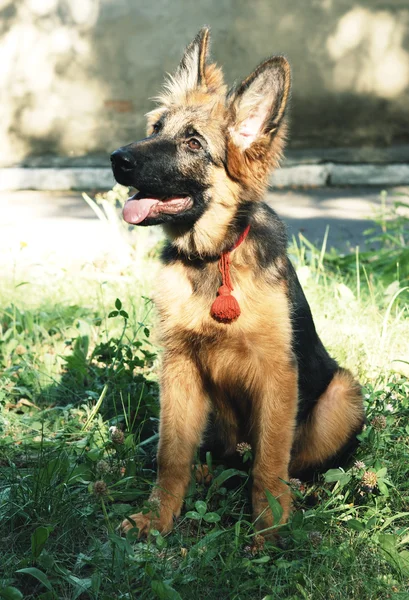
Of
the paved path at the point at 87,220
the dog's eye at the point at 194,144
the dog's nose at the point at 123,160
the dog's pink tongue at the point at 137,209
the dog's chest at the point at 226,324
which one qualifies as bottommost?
the paved path at the point at 87,220

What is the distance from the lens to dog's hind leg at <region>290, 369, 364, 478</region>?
142 inches

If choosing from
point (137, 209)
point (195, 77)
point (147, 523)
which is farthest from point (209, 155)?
point (147, 523)

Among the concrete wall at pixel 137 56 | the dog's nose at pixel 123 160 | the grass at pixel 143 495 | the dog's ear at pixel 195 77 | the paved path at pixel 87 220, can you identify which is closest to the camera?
the grass at pixel 143 495

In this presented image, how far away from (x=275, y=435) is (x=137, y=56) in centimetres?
874

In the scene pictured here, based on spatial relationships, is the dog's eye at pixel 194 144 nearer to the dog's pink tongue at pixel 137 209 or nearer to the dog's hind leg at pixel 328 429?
the dog's pink tongue at pixel 137 209

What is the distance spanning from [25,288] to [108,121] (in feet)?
19.0

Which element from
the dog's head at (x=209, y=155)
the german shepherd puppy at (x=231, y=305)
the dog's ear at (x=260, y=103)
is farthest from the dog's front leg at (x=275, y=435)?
the dog's ear at (x=260, y=103)

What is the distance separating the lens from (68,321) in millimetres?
5246

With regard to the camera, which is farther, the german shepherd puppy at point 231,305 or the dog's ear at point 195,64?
the dog's ear at point 195,64

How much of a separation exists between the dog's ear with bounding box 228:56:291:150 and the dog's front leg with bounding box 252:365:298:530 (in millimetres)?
1039

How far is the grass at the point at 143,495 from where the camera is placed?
9.31 ft

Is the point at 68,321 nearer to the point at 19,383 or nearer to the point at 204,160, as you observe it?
the point at 19,383

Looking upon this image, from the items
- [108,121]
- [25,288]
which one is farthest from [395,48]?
[25,288]

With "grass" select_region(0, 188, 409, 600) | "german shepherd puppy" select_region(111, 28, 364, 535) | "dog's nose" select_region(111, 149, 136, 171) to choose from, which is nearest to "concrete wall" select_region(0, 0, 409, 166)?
"grass" select_region(0, 188, 409, 600)
